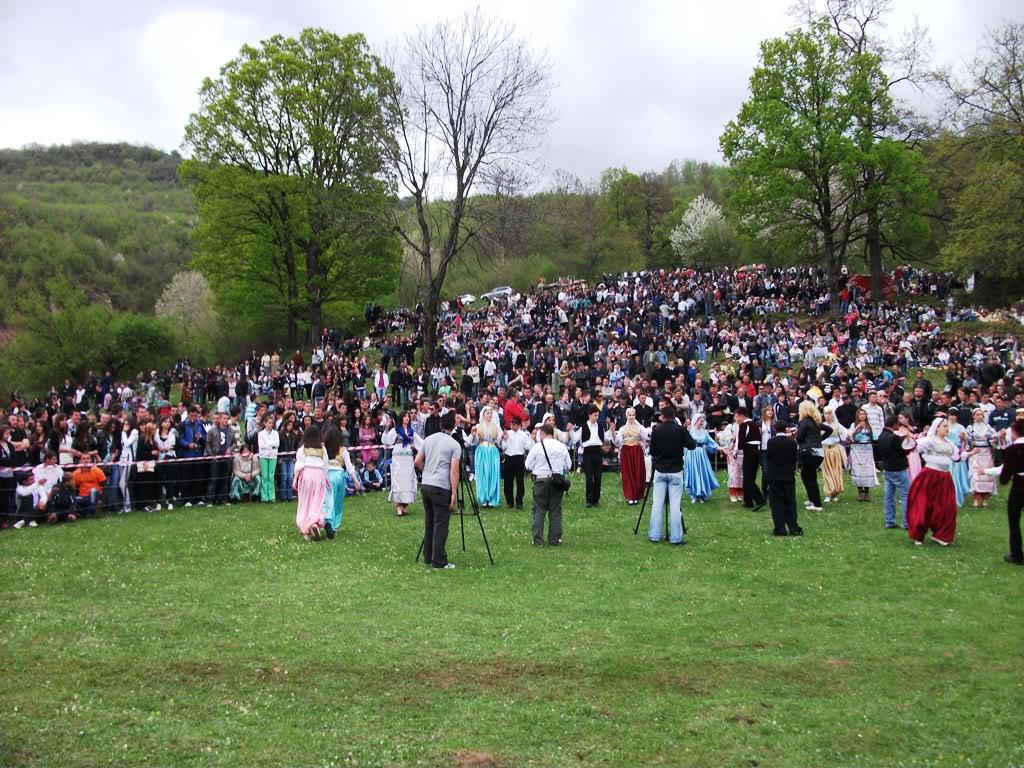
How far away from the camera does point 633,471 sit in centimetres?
1764

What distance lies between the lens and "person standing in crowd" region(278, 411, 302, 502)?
755 inches

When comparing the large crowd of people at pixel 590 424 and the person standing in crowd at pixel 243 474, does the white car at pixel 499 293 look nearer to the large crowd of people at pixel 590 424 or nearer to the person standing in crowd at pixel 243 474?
the large crowd of people at pixel 590 424

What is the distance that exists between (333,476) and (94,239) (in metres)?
83.4

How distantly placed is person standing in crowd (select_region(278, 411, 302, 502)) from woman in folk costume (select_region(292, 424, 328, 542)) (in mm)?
4663

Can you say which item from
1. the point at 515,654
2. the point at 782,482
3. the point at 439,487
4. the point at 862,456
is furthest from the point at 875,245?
the point at 515,654

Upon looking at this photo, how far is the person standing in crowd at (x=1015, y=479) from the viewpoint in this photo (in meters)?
11.9

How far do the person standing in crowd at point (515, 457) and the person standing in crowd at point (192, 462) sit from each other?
6103 millimetres

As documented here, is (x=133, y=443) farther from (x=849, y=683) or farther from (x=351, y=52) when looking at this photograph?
(x=351, y=52)

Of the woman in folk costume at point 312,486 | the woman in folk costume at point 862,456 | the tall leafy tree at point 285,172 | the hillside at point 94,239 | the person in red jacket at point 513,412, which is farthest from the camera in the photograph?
the hillside at point 94,239

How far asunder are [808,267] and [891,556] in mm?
43578

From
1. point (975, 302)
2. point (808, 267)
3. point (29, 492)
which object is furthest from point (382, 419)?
Answer: point (808, 267)

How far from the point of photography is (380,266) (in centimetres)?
4716

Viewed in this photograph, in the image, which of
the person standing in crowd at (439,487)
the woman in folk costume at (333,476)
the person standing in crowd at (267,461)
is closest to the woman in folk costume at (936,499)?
the person standing in crowd at (439,487)

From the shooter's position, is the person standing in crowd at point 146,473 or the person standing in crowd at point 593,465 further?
the person standing in crowd at point 593,465
